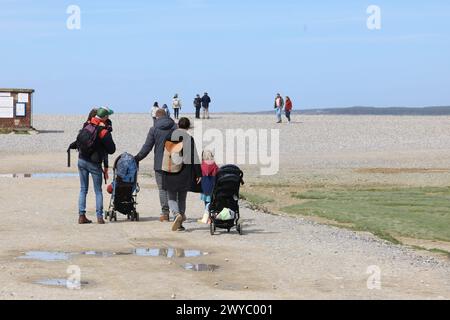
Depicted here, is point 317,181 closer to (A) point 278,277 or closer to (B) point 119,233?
(B) point 119,233

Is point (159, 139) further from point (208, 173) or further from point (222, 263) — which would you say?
point (222, 263)

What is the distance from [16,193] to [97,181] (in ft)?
19.8

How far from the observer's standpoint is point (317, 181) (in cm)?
2811

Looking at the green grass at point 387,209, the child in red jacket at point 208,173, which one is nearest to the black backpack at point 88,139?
the child in red jacket at point 208,173

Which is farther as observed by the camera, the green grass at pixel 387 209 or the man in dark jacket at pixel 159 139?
the green grass at pixel 387 209

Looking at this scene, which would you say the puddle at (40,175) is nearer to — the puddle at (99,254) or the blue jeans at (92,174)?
the blue jeans at (92,174)

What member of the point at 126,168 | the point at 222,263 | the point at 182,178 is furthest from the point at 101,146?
the point at 222,263

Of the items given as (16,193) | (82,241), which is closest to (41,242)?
(82,241)

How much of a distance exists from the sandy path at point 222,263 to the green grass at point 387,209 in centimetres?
192

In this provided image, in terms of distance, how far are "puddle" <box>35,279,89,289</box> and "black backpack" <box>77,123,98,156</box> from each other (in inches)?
205

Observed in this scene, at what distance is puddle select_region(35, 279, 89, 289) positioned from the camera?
11026 mm

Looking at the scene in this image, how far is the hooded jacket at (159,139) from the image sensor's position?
16.6 m
